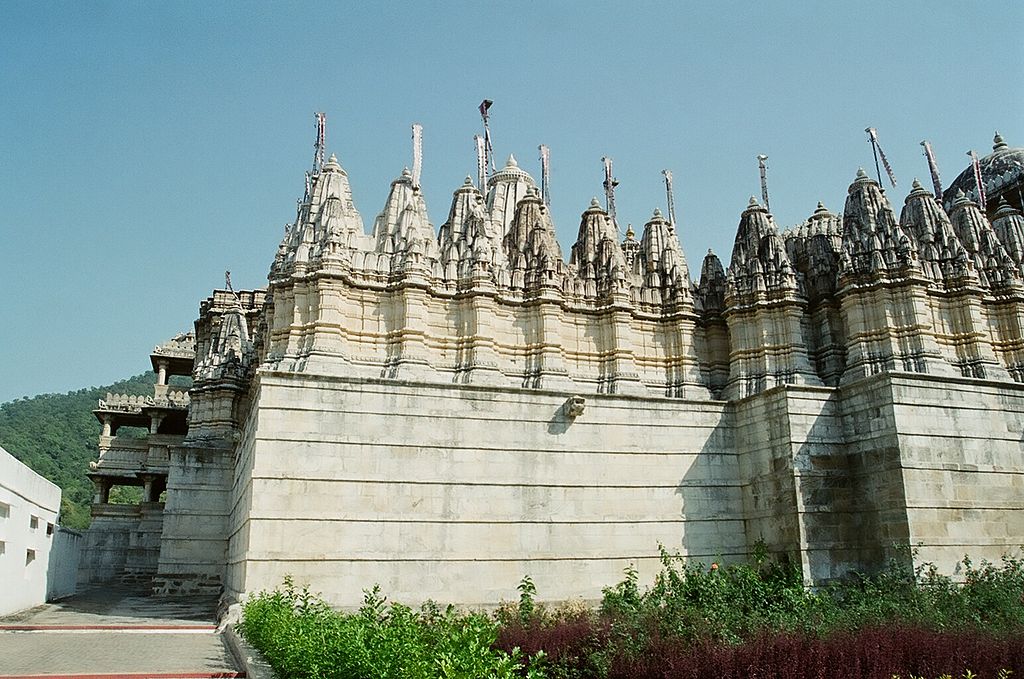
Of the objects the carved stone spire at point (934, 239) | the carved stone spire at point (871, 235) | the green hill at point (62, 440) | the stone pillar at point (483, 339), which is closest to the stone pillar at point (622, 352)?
the stone pillar at point (483, 339)

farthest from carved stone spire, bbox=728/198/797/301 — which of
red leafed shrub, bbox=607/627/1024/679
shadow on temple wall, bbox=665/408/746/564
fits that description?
red leafed shrub, bbox=607/627/1024/679

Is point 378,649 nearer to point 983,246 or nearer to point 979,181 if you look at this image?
point 983,246

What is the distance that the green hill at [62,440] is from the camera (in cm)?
7419

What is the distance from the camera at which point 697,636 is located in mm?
9672

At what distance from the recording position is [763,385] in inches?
790

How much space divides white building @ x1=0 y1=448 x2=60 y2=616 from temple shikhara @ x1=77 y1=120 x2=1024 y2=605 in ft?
17.4

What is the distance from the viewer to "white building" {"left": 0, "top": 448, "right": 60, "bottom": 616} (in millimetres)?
19516

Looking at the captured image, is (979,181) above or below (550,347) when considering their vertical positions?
above

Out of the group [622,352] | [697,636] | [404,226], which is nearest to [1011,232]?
[622,352]

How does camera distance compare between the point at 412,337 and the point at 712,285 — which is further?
the point at 712,285

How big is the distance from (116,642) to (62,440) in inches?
3112

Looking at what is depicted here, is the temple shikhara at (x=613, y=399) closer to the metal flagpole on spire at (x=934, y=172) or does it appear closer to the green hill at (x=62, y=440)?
the metal flagpole on spire at (x=934, y=172)

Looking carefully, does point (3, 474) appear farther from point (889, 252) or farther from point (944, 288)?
point (944, 288)

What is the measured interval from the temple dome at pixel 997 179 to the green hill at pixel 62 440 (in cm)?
6242
